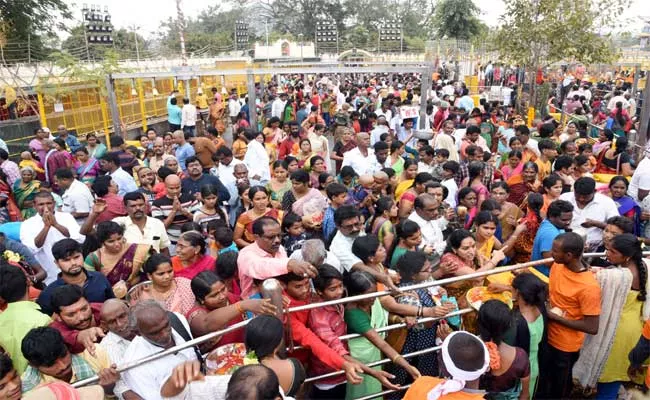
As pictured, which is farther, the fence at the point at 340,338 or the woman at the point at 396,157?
the woman at the point at 396,157

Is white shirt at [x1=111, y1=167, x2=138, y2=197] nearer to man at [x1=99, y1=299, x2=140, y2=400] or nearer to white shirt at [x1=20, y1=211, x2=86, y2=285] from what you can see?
white shirt at [x1=20, y1=211, x2=86, y2=285]

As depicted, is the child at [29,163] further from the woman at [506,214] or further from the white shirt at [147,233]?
the woman at [506,214]

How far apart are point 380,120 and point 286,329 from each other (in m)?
6.87

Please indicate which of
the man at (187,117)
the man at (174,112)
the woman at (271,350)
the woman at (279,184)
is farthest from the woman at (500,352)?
the man at (174,112)

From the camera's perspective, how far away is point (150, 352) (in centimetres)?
263

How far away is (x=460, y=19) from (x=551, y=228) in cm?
4155

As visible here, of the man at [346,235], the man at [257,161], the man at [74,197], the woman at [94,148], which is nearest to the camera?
the man at [346,235]

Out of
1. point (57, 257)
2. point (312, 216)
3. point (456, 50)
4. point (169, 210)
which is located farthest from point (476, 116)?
point (456, 50)

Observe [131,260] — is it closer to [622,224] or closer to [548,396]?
[548,396]

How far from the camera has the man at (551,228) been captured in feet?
13.8

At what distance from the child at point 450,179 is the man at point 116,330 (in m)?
3.89

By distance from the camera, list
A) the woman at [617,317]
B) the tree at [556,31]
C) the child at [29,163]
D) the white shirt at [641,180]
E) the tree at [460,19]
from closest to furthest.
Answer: the woman at [617,317] → the white shirt at [641,180] → the child at [29,163] → the tree at [556,31] → the tree at [460,19]

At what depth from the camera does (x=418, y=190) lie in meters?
5.31

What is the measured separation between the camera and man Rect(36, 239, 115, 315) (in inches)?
140
